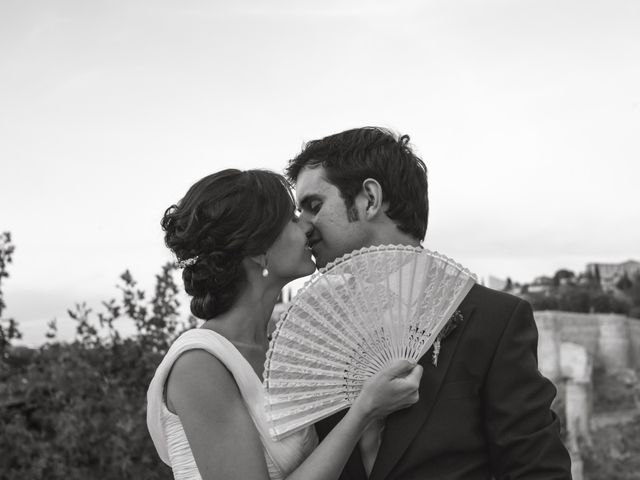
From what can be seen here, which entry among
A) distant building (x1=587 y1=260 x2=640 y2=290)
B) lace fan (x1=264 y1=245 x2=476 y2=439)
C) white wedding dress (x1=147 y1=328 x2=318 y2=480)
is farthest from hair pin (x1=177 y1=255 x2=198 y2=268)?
distant building (x1=587 y1=260 x2=640 y2=290)

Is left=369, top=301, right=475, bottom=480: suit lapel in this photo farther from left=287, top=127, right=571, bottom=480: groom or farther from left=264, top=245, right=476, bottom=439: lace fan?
left=264, top=245, right=476, bottom=439: lace fan

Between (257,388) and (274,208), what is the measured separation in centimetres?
57

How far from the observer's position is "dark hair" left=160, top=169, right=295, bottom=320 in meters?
2.53

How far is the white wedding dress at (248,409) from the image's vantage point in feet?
7.91

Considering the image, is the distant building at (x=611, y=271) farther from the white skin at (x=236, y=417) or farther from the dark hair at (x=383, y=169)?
the white skin at (x=236, y=417)

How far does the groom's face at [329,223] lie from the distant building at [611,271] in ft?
321

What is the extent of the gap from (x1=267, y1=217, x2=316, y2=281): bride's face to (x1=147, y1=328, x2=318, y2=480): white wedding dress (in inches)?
12.0

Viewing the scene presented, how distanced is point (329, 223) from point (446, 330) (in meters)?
0.60

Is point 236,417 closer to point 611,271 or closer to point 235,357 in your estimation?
point 235,357

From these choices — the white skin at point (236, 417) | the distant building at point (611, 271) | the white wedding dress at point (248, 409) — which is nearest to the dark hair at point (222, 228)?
the white wedding dress at point (248, 409)

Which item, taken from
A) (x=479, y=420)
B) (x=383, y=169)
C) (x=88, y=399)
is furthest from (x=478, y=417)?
(x=88, y=399)

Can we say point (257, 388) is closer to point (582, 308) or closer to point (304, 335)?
point (304, 335)

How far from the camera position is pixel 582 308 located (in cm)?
6906

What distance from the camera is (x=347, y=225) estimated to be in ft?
9.05
